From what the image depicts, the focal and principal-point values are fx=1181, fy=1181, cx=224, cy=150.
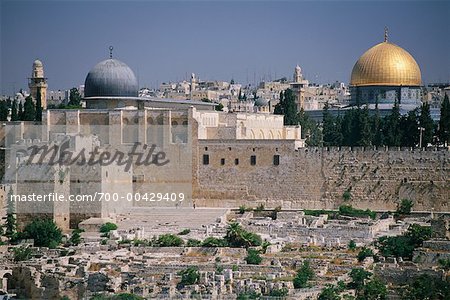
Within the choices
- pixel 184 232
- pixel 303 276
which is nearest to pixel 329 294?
pixel 303 276

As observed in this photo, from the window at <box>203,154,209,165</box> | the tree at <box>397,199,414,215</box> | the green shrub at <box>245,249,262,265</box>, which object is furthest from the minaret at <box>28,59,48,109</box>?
the green shrub at <box>245,249,262,265</box>

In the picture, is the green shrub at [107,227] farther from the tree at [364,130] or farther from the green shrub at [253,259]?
the tree at [364,130]

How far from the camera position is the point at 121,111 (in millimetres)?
37875

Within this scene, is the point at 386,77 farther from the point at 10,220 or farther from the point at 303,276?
the point at 303,276

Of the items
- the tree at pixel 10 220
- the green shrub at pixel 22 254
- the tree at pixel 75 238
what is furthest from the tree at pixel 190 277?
the tree at pixel 10 220

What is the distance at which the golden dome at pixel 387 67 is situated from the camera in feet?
162

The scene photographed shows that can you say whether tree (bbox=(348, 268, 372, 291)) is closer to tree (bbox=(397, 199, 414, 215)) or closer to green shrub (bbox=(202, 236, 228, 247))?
green shrub (bbox=(202, 236, 228, 247))

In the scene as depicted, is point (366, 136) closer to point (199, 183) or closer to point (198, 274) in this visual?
point (199, 183)

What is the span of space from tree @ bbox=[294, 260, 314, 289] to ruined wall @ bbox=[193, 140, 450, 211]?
10.4 m

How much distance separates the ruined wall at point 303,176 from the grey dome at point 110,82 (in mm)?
3581

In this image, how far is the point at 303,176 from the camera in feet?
121

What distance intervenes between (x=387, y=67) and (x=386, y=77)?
44 cm

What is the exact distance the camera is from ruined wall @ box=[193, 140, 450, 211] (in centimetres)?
3644

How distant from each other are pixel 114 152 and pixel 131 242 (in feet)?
23.3
